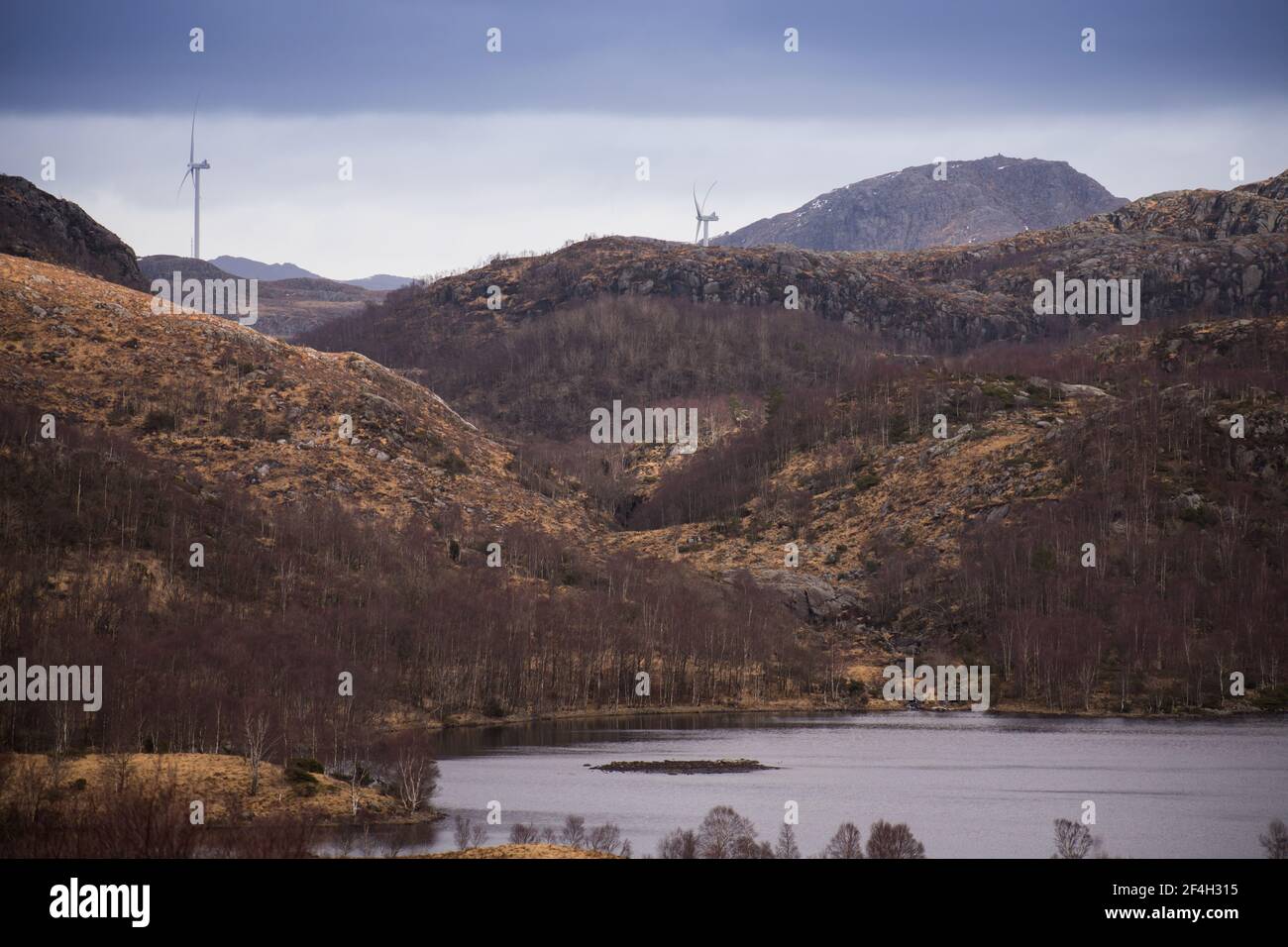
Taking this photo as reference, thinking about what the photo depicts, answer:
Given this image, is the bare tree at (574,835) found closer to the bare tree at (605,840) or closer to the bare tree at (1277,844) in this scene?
the bare tree at (605,840)

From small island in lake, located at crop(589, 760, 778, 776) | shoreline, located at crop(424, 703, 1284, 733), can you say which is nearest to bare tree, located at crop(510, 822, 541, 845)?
small island in lake, located at crop(589, 760, 778, 776)

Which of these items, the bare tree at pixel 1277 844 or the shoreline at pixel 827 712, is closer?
the bare tree at pixel 1277 844

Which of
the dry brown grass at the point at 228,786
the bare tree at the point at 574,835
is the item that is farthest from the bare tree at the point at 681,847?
the dry brown grass at the point at 228,786

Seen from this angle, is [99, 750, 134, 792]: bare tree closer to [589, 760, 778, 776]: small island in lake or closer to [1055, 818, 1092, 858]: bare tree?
[589, 760, 778, 776]: small island in lake

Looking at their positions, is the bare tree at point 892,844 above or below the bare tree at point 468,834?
above

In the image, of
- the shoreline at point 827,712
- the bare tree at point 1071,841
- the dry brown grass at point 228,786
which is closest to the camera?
the bare tree at point 1071,841

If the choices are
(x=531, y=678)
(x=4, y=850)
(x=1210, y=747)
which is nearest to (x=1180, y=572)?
(x=1210, y=747)
